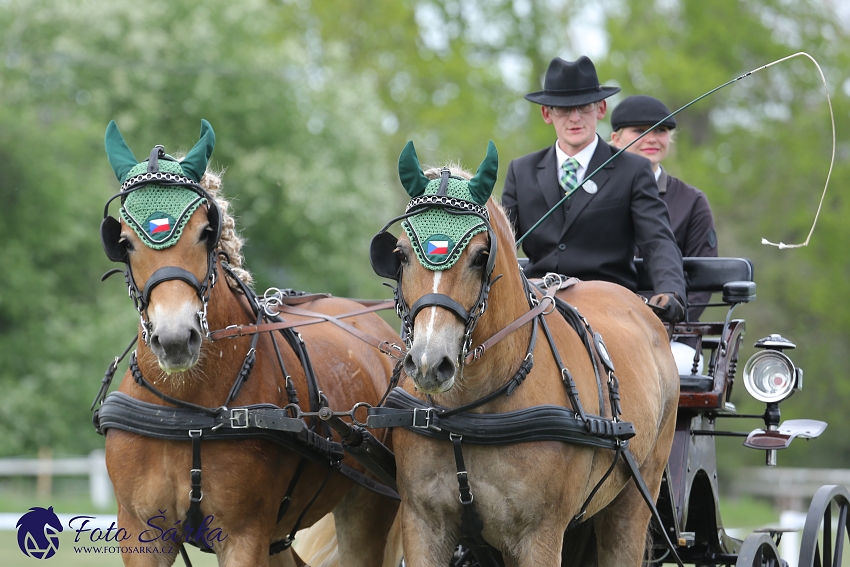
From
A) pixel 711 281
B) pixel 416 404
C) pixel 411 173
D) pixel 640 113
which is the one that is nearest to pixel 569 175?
pixel 711 281

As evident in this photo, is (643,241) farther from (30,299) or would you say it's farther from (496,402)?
(30,299)

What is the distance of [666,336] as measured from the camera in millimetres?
4789

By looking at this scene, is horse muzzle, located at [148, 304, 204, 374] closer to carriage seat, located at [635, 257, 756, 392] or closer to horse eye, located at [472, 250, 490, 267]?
horse eye, located at [472, 250, 490, 267]

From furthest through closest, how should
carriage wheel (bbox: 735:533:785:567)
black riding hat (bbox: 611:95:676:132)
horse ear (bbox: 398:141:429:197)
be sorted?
black riding hat (bbox: 611:95:676:132)
carriage wheel (bbox: 735:533:785:567)
horse ear (bbox: 398:141:429:197)

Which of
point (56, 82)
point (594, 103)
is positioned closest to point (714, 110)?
point (56, 82)

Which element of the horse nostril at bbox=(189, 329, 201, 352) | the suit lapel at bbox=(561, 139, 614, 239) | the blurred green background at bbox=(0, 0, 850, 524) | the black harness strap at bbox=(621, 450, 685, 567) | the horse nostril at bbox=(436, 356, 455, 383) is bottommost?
the black harness strap at bbox=(621, 450, 685, 567)

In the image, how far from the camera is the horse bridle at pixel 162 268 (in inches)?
138

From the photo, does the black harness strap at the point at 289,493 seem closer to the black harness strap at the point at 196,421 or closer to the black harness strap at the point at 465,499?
the black harness strap at the point at 196,421

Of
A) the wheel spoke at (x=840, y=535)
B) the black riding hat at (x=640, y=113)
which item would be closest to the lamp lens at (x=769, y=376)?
the wheel spoke at (x=840, y=535)

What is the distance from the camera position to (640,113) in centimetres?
633

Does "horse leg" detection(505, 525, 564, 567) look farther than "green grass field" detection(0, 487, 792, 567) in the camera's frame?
No

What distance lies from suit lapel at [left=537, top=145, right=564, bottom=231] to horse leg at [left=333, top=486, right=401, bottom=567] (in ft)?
5.01

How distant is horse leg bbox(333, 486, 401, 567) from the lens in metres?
4.95

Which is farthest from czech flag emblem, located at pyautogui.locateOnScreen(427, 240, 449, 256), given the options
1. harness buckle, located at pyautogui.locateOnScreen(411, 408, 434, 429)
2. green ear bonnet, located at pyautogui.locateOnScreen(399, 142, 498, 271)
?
harness buckle, located at pyautogui.locateOnScreen(411, 408, 434, 429)
